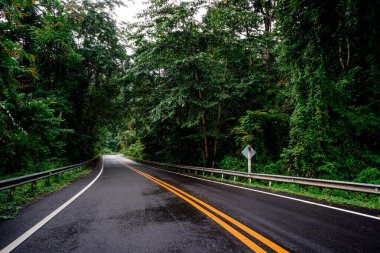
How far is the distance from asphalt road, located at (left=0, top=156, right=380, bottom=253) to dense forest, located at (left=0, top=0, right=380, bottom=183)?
238 centimetres

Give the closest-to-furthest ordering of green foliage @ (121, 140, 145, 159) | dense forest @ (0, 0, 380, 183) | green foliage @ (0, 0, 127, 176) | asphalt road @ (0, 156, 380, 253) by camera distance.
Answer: asphalt road @ (0, 156, 380, 253), dense forest @ (0, 0, 380, 183), green foliage @ (0, 0, 127, 176), green foliage @ (121, 140, 145, 159)

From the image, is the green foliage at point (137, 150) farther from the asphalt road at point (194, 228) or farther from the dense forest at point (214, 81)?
the asphalt road at point (194, 228)

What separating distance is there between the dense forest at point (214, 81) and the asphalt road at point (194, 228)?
2.38 m

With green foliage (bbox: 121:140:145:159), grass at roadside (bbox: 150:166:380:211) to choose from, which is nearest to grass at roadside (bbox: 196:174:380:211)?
grass at roadside (bbox: 150:166:380:211)

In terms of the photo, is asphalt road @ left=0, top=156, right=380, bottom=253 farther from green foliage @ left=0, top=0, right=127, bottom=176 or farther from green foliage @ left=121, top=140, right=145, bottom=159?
green foliage @ left=121, top=140, right=145, bottom=159

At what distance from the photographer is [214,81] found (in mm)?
16375

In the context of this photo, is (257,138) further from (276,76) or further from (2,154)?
(2,154)

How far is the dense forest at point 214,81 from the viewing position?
7.99 metres

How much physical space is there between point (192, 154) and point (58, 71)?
14.7 metres

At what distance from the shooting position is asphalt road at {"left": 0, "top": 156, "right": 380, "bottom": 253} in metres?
3.30

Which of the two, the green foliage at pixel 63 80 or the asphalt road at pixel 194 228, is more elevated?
the green foliage at pixel 63 80

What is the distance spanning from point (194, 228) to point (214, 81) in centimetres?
1334

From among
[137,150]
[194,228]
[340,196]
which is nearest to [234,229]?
[194,228]

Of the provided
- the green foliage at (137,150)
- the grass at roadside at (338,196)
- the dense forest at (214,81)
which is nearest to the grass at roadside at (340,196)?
the grass at roadside at (338,196)
